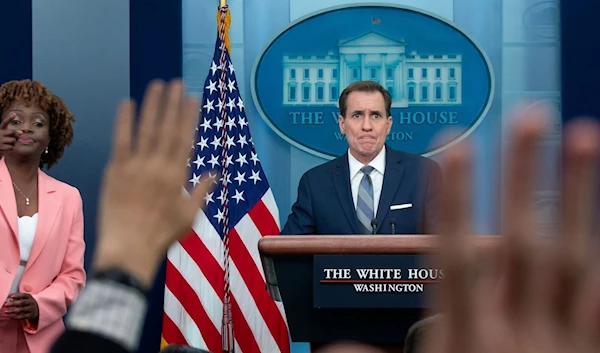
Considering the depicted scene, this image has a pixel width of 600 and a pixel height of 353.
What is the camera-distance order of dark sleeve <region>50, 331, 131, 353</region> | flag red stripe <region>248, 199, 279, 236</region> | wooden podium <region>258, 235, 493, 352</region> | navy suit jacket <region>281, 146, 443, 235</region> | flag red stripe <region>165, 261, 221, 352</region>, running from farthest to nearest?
flag red stripe <region>248, 199, 279, 236</region> < flag red stripe <region>165, 261, 221, 352</region> < navy suit jacket <region>281, 146, 443, 235</region> < wooden podium <region>258, 235, 493, 352</region> < dark sleeve <region>50, 331, 131, 353</region>

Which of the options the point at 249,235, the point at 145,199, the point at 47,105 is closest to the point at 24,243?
the point at 47,105

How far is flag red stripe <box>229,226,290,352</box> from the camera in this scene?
4.95 m

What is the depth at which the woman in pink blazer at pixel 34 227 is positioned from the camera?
11.3 ft

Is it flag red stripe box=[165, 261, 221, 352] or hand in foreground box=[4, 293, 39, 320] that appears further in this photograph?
flag red stripe box=[165, 261, 221, 352]

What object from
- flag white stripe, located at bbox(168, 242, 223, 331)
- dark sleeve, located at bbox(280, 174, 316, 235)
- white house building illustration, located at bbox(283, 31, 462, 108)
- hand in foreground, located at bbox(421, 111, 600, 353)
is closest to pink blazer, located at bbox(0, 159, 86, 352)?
dark sleeve, located at bbox(280, 174, 316, 235)

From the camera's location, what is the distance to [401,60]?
5457 millimetres

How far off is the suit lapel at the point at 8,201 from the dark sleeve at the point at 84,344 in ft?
9.40

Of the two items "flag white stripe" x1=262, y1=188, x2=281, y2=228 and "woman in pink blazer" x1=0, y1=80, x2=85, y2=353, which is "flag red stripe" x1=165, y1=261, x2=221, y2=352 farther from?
"woman in pink blazer" x1=0, y1=80, x2=85, y2=353

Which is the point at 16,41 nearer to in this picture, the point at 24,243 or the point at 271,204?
the point at 271,204

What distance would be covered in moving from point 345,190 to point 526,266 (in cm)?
295

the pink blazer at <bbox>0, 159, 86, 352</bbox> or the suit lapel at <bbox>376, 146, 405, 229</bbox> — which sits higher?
the suit lapel at <bbox>376, 146, 405, 229</bbox>

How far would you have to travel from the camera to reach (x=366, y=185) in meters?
3.49

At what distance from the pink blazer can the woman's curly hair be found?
0.22 metres

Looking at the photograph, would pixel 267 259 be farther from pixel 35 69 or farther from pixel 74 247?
pixel 35 69
